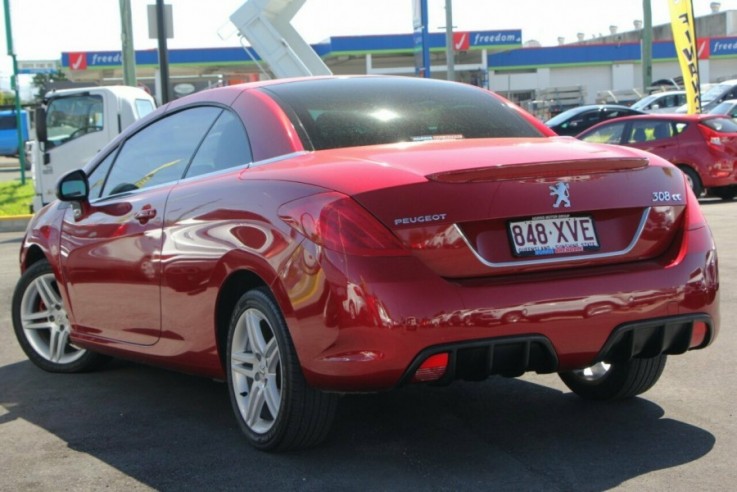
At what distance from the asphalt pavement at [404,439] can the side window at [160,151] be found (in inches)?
42.4

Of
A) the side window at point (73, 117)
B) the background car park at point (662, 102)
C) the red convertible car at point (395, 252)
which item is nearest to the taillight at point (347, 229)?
the red convertible car at point (395, 252)

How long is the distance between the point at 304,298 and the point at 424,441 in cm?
94

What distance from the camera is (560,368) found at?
13.8ft

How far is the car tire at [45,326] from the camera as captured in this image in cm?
642

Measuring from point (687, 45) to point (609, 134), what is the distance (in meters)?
6.00

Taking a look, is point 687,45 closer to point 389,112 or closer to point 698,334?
point 389,112

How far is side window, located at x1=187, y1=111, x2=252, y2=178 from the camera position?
486 centimetres

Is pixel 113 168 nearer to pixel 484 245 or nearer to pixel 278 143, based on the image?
pixel 278 143

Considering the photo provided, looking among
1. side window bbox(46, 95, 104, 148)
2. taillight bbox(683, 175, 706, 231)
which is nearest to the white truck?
side window bbox(46, 95, 104, 148)

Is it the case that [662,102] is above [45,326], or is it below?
above

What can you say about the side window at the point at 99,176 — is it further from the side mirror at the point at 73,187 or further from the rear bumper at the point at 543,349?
the rear bumper at the point at 543,349

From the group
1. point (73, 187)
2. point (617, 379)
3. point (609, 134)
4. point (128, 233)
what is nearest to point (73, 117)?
point (609, 134)

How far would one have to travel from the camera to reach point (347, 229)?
396 centimetres

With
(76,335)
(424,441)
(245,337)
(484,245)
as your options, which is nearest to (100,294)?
(76,335)
